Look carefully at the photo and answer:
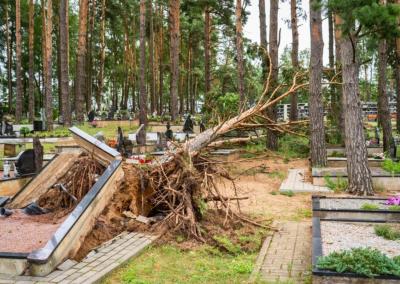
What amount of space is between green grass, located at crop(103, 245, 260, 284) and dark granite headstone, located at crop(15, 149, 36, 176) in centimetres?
598

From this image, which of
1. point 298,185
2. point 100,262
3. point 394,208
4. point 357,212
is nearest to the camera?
point 100,262

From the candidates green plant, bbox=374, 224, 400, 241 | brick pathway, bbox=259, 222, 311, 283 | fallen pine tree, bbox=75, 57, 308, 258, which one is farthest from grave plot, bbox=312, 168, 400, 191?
green plant, bbox=374, 224, 400, 241

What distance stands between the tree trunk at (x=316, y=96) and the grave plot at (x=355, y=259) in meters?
7.68

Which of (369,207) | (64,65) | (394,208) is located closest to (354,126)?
(369,207)

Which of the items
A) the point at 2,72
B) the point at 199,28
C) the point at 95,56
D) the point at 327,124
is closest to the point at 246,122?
the point at 327,124

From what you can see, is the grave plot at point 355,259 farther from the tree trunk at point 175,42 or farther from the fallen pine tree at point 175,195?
the tree trunk at point 175,42

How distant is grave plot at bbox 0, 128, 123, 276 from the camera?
5.73 meters

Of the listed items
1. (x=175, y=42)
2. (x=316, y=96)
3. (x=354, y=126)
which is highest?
(x=175, y=42)

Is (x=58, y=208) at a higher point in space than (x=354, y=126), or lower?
lower

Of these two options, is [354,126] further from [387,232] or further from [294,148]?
[294,148]

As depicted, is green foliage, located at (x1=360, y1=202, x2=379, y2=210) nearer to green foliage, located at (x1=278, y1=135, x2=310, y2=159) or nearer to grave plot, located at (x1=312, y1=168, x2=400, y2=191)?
grave plot, located at (x1=312, y1=168, x2=400, y2=191)

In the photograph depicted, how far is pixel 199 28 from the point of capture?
4259 cm

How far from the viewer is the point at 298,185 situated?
12320 mm

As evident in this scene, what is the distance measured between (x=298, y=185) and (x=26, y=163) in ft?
22.5
